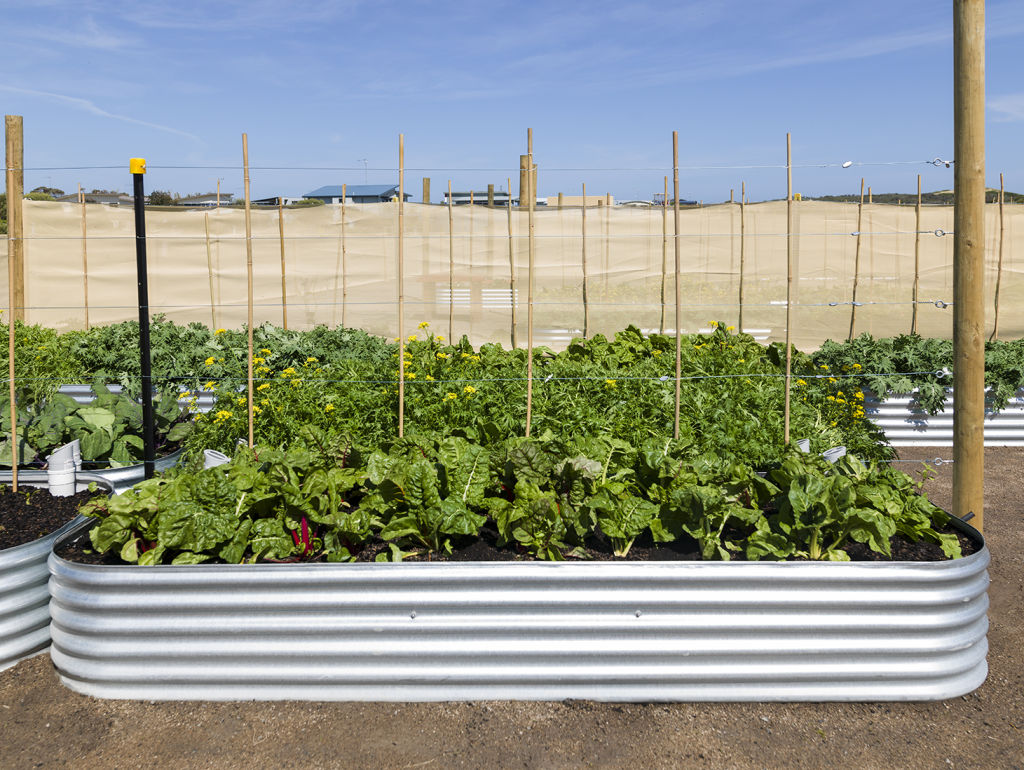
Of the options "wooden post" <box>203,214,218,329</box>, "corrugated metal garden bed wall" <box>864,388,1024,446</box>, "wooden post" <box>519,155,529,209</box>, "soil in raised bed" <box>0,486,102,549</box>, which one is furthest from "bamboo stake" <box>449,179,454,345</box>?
"soil in raised bed" <box>0,486,102,549</box>

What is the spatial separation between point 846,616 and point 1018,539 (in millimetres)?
2620

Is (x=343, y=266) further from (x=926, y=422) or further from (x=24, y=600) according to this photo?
(x=24, y=600)

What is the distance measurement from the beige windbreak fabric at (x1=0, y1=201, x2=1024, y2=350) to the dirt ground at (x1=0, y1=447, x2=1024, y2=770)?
8.69m

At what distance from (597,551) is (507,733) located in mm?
939

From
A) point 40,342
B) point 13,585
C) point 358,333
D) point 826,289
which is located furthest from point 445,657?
point 826,289

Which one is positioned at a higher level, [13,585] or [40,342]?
[40,342]

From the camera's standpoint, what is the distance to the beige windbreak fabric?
11836 millimetres

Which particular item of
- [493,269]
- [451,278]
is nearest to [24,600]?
[451,278]

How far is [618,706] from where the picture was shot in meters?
3.23

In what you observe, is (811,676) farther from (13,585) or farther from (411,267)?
(411,267)

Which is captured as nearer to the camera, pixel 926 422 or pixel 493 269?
pixel 926 422

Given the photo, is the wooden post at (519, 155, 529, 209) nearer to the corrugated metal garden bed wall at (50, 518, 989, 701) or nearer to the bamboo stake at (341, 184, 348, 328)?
the bamboo stake at (341, 184, 348, 328)

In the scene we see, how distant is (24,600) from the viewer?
3555mm

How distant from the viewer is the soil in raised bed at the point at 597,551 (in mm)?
3586
